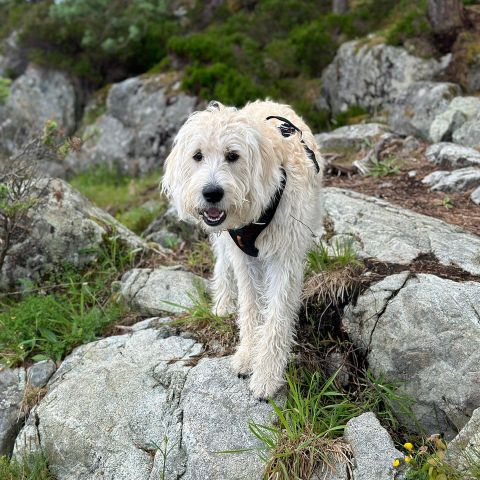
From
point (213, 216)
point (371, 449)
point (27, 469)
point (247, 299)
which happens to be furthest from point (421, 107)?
point (27, 469)

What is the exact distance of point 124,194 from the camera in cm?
1130

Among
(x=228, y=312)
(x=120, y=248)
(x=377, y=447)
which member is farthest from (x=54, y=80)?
(x=377, y=447)

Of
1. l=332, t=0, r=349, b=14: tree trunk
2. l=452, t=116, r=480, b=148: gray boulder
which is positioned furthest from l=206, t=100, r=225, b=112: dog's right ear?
l=332, t=0, r=349, b=14: tree trunk

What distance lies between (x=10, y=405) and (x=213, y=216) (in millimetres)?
2595

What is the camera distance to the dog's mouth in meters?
3.76

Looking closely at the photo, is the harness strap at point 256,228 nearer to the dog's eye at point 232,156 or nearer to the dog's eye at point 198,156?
the dog's eye at point 232,156

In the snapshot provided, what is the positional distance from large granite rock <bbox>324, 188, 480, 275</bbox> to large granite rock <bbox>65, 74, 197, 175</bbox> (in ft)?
25.7

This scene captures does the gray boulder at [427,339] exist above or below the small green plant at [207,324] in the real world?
above

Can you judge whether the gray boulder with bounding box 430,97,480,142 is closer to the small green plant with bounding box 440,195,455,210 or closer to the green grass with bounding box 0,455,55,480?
the small green plant with bounding box 440,195,455,210

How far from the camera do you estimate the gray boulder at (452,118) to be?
8023mm

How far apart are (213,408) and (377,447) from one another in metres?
1.23

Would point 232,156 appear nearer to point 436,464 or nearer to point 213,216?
point 213,216

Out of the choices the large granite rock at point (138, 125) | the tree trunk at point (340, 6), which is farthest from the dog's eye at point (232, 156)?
the tree trunk at point (340, 6)

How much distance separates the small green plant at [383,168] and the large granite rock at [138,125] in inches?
253
